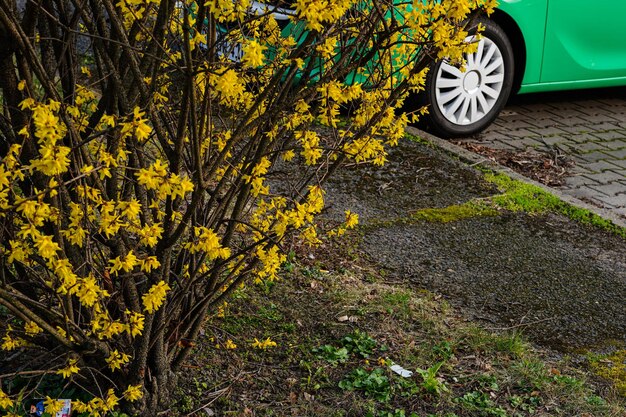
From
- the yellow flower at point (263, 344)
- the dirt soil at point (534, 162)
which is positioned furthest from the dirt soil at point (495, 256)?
the yellow flower at point (263, 344)

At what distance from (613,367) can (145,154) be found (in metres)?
2.06

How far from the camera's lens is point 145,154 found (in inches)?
108

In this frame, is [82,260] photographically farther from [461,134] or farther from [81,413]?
[461,134]

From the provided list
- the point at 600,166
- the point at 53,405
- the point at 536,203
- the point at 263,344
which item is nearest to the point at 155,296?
the point at 53,405

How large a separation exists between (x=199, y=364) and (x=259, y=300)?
54 cm

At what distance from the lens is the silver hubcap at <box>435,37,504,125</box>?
620 cm

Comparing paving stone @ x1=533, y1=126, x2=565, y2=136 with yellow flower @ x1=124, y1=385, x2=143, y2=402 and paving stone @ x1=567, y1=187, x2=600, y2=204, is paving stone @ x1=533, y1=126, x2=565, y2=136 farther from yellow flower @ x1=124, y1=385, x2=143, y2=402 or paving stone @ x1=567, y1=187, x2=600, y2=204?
yellow flower @ x1=124, y1=385, x2=143, y2=402

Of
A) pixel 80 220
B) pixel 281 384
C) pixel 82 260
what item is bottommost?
pixel 281 384

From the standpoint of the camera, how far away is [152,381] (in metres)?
2.93

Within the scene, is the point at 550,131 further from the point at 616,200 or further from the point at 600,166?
the point at 616,200

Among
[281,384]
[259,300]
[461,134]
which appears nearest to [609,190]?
[461,134]

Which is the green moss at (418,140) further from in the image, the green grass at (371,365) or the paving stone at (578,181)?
the green grass at (371,365)

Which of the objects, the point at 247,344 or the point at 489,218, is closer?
the point at 247,344

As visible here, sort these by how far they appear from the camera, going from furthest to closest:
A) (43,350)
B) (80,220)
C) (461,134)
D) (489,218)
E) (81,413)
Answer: (461,134), (489,218), (43,350), (81,413), (80,220)
